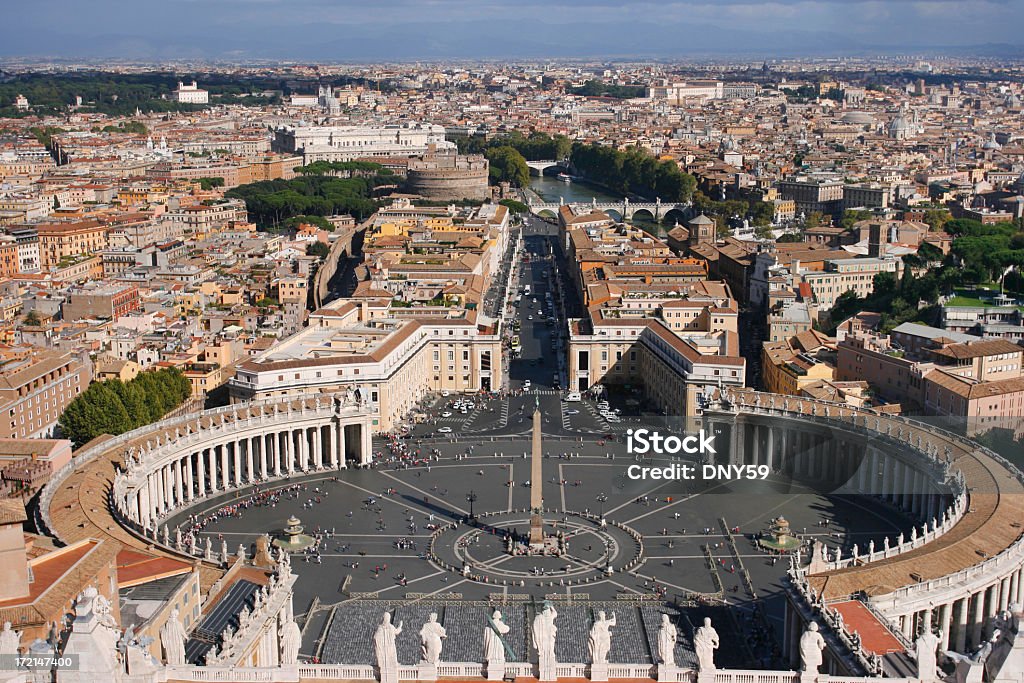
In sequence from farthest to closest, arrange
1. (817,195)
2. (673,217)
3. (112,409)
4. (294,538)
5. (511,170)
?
1. (511,170)
2. (673,217)
3. (817,195)
4. (112,409)
5. (294,538)

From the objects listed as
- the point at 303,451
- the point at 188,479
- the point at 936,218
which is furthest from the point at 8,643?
the point at 936,218

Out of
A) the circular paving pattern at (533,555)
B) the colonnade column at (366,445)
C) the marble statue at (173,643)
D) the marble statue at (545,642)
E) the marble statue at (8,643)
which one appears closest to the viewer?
the marble statue at (8,643)

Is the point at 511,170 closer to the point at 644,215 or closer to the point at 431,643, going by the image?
the point at 644,215

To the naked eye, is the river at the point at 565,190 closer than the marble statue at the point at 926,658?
No

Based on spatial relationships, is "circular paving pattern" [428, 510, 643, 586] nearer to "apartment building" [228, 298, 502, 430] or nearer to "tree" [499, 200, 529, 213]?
"apartment building" [228, 298, 502, 430]

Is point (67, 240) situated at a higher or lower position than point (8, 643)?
lower

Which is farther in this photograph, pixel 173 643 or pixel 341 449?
pixel 341 449

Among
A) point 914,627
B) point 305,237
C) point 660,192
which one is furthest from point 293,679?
point 660,192

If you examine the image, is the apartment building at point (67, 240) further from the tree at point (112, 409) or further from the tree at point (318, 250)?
the tree at point (112, 409)

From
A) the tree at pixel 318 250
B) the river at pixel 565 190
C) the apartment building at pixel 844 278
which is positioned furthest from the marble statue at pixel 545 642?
the river at pixel 565 190
